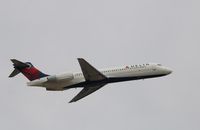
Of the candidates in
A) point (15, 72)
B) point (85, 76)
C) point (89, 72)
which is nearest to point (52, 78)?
point (85, 76)

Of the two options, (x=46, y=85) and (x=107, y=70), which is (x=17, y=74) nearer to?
(x=46, y=85)

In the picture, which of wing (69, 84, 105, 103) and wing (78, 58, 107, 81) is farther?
wing (69, 84, 105, 103)

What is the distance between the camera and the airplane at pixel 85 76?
85.2m

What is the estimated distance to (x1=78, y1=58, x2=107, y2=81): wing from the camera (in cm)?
8406

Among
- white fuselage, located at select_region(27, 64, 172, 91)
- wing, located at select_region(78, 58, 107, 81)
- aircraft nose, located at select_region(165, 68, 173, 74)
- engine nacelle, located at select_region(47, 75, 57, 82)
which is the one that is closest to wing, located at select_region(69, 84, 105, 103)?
white fuselage, located at select_region(27, 64, 172, 91)

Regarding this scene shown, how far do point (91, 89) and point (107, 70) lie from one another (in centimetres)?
426

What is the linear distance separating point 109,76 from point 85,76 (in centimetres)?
349

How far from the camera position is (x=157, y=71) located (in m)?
90.7

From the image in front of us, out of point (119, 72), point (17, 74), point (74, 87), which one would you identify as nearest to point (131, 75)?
point (119, 72)

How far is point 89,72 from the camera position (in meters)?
85.0

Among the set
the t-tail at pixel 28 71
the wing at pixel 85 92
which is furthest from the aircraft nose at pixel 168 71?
the t-tail at pixel 28 71

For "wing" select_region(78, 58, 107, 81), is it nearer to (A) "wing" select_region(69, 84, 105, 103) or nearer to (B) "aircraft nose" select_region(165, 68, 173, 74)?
(A) "wing" select_region(69, 84, 105, 103)

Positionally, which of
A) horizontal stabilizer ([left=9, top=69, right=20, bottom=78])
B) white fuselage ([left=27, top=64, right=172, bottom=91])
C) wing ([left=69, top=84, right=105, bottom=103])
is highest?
horizontal stabilizer ([left=9, top=69, right=20, bottom=78])

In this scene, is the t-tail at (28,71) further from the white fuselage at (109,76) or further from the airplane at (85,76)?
the white fuselage at (109,76)
